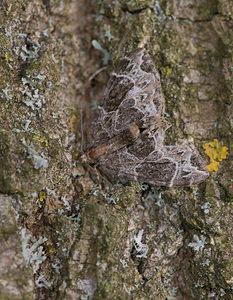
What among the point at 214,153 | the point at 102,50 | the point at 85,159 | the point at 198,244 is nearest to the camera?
the point at 198,244

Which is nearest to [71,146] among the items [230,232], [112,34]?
[112,34]

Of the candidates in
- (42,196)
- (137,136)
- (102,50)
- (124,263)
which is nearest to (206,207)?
(124,263)

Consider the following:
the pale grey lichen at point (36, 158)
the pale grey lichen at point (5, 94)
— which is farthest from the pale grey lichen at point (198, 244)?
the pale grey lichen at point (5, 94)

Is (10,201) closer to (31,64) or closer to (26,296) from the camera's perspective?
(26,296)

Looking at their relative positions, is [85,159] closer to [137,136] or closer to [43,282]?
[137,136]

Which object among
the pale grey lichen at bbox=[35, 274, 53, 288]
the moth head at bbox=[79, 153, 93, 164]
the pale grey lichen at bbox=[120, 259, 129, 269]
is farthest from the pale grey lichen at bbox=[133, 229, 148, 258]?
the moth head at bbox=[79, 153, 93, 164]

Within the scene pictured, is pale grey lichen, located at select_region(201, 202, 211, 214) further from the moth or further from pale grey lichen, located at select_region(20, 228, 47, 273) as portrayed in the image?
pale grey lichen, located at select_region(20, 228, 47, 273)
